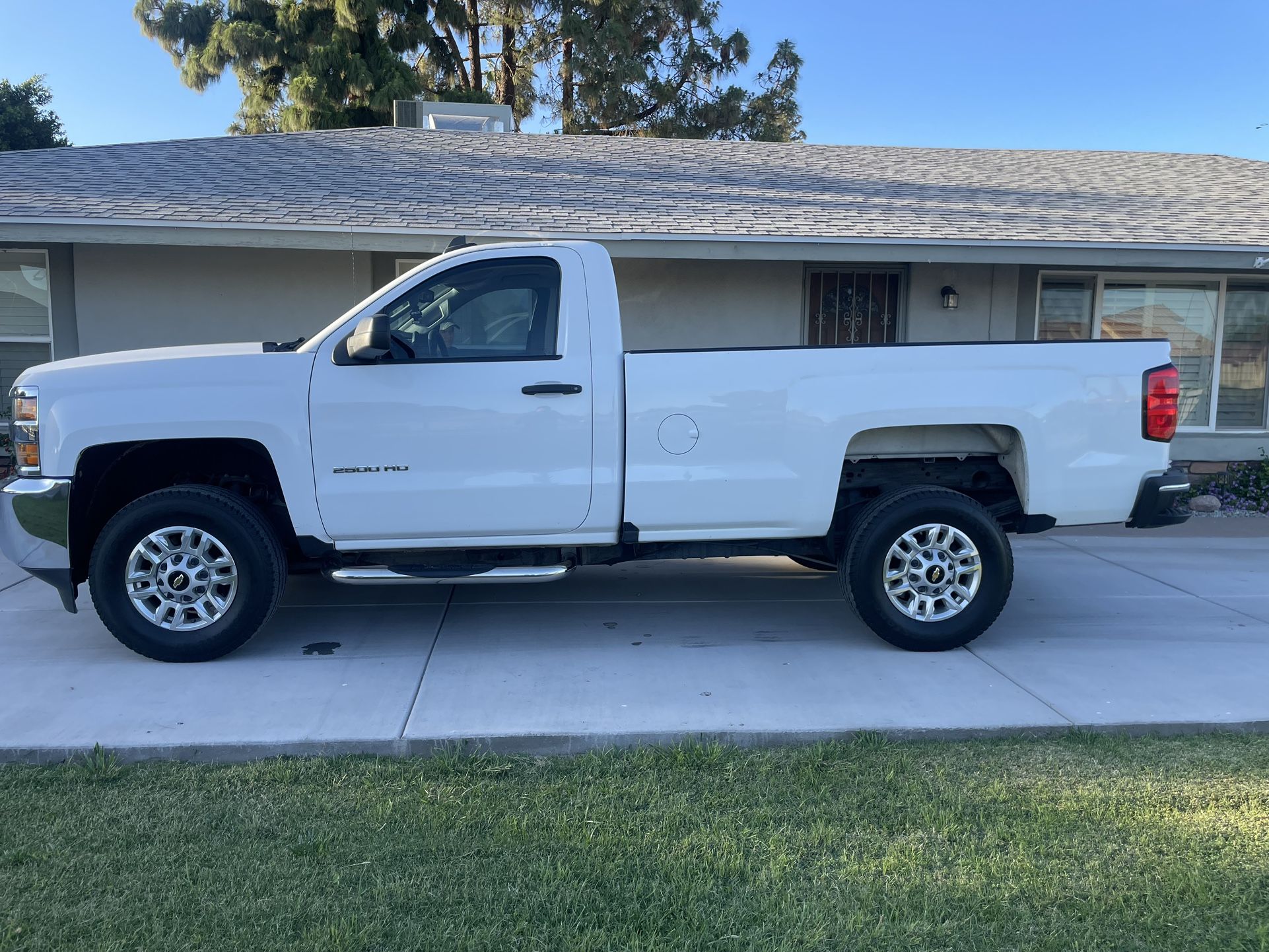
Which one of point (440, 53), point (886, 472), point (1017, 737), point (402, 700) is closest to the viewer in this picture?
point (1017, 737)

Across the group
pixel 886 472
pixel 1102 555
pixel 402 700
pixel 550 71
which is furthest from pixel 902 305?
pixel 550 71

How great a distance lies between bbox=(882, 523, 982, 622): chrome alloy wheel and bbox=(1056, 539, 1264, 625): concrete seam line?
7.28 ft

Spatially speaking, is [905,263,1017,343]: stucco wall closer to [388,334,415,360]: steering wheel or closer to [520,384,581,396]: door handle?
[520,384,581,396]: door handle

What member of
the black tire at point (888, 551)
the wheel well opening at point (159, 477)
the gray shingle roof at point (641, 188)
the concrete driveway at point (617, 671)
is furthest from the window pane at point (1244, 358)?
the wheel well opening at point (159, 477)

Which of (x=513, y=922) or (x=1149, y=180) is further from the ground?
(x=1149, y=180)

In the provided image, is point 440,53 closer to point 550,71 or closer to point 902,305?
point 550,71

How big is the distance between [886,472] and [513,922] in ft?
11.8

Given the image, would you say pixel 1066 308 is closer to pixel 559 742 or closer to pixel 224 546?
pixel 559 742

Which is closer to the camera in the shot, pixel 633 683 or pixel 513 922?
pixel 513 922

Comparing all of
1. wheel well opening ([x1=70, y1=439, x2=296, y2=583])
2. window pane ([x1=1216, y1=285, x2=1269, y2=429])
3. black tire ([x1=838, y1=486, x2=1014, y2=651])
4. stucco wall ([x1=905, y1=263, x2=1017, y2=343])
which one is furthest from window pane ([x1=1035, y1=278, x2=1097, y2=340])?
wheel well opening ([x1=70, y1=439, x2=296, y2=583])

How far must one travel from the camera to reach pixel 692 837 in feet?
11.6

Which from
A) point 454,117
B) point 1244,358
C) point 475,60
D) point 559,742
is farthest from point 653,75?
point 559,742

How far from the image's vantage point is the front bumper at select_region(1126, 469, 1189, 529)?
18.3 feet

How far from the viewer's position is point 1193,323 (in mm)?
11359
